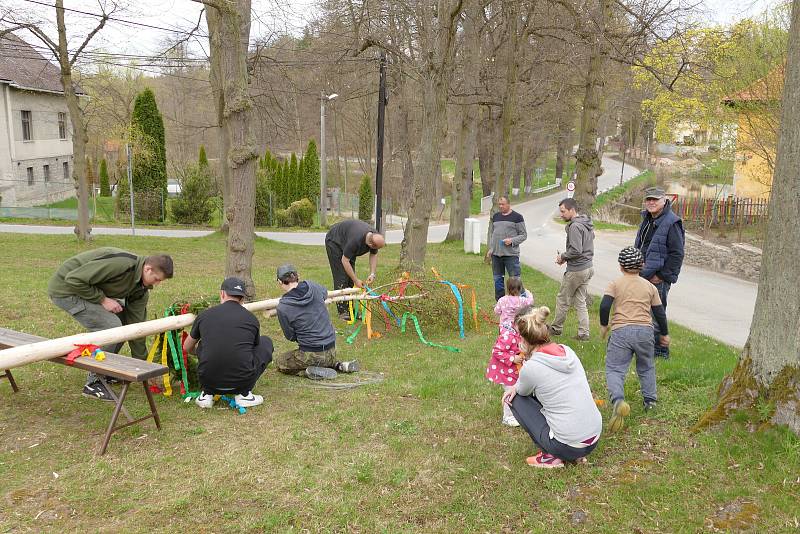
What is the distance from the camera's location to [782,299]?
4.46m

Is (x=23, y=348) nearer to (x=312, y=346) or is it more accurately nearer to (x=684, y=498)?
(x=312, y=346)

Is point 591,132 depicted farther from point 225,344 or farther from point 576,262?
point 225,344

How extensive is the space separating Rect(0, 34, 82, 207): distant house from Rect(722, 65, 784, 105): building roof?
2752 cm

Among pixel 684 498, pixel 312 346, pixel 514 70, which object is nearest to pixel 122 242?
pixel 514 70

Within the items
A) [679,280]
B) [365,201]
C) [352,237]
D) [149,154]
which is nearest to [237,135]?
[352,237]

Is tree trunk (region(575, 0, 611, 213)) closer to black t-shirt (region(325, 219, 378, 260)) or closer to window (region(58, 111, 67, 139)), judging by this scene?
black t-shirt (region(325, 219, 378, 260))

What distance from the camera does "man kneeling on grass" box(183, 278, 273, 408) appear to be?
5422mm

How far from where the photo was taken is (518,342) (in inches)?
213

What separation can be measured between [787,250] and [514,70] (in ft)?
43.0

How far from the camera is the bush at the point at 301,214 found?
31.5 metres

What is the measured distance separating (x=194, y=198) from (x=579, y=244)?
2449 centimetres

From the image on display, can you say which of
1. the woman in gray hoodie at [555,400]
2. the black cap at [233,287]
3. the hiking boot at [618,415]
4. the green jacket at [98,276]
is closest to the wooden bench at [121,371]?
the green jacket at [98,276]

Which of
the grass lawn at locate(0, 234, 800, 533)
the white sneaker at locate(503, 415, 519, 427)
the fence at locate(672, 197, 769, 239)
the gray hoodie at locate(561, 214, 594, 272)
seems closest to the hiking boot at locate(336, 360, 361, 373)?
the grass lawn at locate(0, 234, 800, 533)

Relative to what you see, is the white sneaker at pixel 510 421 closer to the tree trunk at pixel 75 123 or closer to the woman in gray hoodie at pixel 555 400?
the woman in gray hoodie at pixel 555 400
